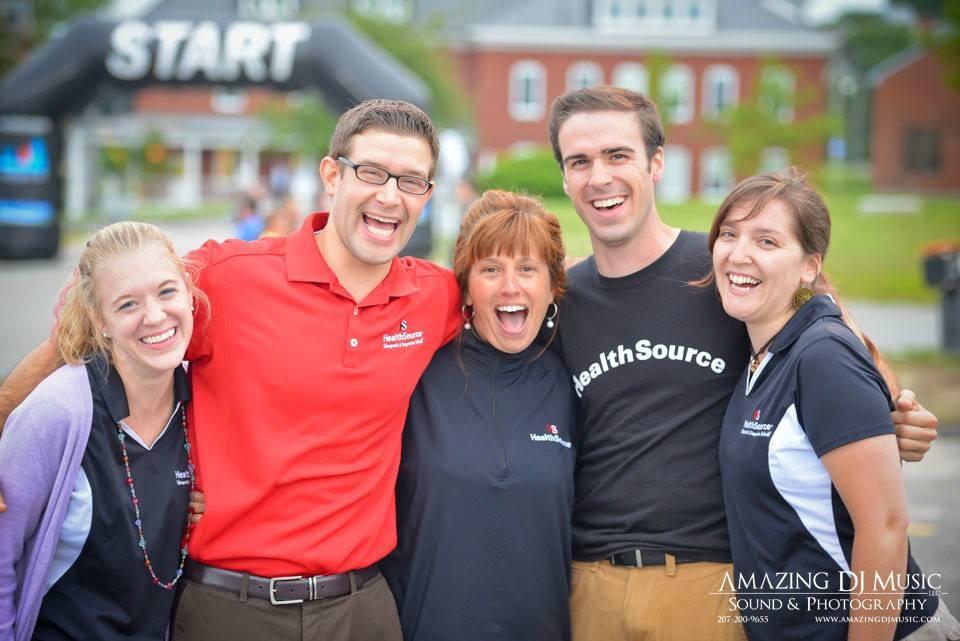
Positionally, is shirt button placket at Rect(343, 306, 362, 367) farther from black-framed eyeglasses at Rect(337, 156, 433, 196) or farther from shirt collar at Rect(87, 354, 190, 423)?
shirt collar at Rect(87, 354, 190, 423)

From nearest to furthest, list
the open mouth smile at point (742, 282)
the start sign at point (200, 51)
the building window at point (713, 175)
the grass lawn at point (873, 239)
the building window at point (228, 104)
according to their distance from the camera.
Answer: the open mouth smile at point (742, 282)
the start sign at point (200, 51)
the grass lawn at point (873, 239)
the building window at point (713, 175)
the building window at point (228, 104)

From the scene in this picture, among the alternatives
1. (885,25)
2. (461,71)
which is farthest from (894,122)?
(885,25)

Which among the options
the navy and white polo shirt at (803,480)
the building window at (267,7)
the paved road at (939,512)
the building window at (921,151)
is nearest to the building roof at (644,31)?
the building window at (921,151)

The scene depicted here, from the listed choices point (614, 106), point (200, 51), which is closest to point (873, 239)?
point (200, 51)

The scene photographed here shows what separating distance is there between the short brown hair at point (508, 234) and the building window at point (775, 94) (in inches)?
1449

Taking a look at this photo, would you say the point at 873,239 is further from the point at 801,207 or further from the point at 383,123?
the point at 383,123

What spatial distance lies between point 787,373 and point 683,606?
900 millimetres

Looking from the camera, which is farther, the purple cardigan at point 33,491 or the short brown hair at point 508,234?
the short brown hair at point 508,234

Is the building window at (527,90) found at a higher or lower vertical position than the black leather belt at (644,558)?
higher

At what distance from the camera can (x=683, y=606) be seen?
10.4ft

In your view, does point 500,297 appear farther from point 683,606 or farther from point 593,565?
point 683,606

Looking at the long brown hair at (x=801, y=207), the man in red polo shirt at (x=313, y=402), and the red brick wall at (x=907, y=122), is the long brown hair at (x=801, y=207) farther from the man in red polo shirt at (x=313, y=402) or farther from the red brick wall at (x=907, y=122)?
the red brick wall at (x=907, y=122)

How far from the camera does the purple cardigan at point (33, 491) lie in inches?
107

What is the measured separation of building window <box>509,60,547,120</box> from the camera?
47.3 m
